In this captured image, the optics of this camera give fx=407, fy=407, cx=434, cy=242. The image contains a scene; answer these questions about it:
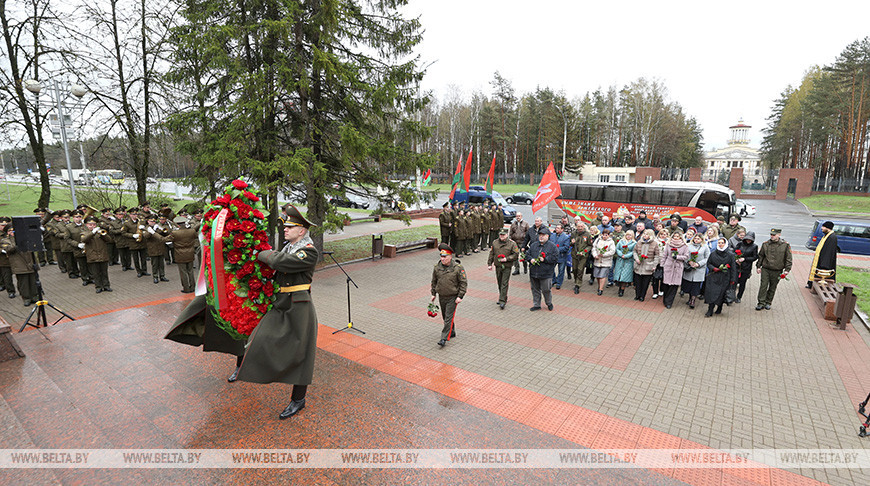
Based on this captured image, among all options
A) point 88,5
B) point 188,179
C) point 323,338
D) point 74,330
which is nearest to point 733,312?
point 323,338

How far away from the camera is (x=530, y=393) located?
5496mm

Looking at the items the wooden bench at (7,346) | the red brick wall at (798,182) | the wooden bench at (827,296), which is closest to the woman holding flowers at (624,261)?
the wooden bench at (827,296)

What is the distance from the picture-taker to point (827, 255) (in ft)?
33.7

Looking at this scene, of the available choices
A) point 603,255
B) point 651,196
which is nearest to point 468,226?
point 603,255

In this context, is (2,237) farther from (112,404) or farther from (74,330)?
(112,404)

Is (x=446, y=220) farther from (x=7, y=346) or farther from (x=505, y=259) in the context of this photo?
(x=7, y=346)

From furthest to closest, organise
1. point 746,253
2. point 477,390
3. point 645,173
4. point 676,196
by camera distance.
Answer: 1. point 645,173
2. point 676,196
3. point 746,253
4. point 477,390

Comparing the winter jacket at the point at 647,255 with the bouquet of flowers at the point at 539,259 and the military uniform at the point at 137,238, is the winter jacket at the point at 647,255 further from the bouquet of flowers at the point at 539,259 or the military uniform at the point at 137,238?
the military uniform at the point at 137,238

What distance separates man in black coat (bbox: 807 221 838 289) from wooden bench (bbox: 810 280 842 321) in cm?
24

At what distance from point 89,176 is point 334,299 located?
66.6 feet

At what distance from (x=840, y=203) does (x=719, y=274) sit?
139ft

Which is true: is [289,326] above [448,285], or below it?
above

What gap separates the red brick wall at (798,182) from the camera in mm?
44344

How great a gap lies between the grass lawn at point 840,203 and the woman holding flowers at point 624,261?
123 ft
